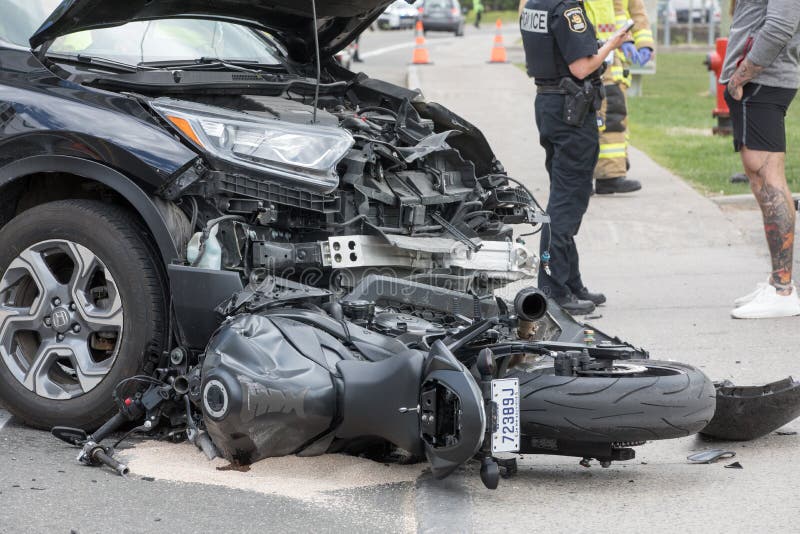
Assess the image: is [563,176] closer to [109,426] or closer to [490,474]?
[490,474]

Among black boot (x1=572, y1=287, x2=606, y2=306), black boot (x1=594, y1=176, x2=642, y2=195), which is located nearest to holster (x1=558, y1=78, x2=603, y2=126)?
black boot (x1=572, y1=287, x2=606, y2=306)

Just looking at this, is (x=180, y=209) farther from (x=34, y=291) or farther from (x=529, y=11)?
(x=529, y=11)

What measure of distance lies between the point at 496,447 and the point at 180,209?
1521 mm

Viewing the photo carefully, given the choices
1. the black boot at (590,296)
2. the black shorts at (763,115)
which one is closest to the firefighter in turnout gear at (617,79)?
the black boot at (590,296)

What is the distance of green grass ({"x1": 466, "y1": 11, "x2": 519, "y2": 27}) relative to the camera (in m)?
67.0

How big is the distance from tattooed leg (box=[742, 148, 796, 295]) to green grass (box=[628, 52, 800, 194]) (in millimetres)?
3865

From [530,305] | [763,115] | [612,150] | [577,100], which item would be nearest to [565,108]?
[577,100]

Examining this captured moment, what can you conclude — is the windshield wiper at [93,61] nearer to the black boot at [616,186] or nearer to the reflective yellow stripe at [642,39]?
the reflective yellow stripe at [642,39]

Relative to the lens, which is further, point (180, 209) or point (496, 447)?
point (180, 209)

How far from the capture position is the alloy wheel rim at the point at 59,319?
4.59 m

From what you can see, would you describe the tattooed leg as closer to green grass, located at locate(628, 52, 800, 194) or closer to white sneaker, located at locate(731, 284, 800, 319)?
white sneaker, located at locate(731, 284, 800, 319)

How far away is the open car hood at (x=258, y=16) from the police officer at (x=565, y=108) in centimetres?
121

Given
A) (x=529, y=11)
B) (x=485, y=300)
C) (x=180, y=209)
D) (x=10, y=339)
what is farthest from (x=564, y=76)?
(x=10, y=339)

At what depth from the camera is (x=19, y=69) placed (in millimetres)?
4914
